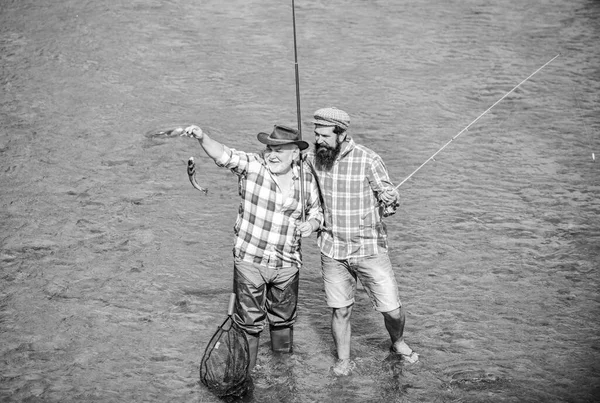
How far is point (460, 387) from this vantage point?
6.40m

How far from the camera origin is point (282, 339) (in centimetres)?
668

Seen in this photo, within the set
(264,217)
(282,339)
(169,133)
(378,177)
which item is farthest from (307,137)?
(169,133)

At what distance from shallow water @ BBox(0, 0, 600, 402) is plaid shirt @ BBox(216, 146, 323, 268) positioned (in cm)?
67

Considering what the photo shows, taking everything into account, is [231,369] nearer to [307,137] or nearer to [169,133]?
[169,133]

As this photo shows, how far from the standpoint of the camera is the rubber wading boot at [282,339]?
663 cm

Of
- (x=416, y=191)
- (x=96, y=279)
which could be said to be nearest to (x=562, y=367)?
(x=416, y=191)

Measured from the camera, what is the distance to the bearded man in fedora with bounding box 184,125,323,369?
6.11 m

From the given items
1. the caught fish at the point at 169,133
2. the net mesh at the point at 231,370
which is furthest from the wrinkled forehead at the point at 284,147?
the net mesh at the point at 231,370

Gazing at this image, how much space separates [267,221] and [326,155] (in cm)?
67

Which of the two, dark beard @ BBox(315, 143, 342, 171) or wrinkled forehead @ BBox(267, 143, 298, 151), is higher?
wrinkled forehead @ BBox(267, 143, 298, 151)

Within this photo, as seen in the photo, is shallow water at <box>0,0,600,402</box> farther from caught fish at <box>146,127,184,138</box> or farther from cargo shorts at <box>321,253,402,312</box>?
cargo shorts at <box>321,253,402,312</box>

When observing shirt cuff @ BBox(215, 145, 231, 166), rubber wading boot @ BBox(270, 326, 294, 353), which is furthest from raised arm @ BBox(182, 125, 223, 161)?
rubber wading boot @ BBox(270, 326, 294, 353)

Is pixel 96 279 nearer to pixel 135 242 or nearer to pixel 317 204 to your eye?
pixel 135 242

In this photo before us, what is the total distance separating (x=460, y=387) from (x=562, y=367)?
0.88 meters
